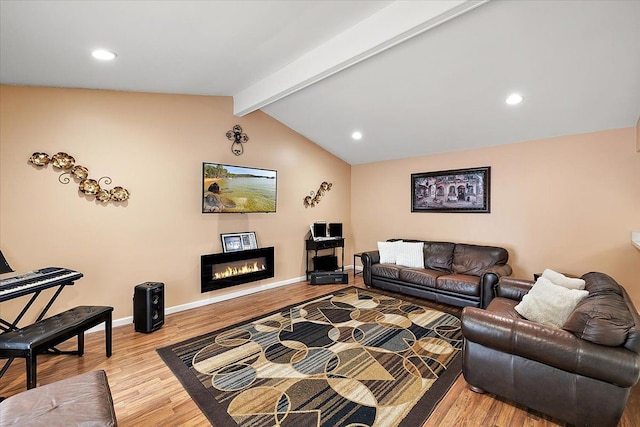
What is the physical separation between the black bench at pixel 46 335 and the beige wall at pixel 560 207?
4.92 meters

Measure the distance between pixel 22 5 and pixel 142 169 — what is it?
2.12m

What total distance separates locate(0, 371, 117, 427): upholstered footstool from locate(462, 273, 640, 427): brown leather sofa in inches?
92.5

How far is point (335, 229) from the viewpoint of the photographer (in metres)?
5.89

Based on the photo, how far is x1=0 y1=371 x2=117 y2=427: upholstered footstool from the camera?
4.43 feet

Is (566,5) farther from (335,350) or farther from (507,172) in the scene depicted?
(335,350)

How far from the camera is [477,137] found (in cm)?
439

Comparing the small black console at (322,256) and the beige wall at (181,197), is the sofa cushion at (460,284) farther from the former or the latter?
the small black console at (322,256)

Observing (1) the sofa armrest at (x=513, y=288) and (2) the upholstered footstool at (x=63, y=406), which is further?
(1) the sofa armrest at (x=513, y=288)

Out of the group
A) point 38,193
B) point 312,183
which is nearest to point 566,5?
point 312,183

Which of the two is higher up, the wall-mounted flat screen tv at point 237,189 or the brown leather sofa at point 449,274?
the wall-mounted flat screen tv at point 237,189

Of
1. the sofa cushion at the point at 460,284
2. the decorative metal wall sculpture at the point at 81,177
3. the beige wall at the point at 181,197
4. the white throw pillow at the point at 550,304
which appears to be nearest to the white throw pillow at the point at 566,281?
the white throw pillow at the point at 550,304

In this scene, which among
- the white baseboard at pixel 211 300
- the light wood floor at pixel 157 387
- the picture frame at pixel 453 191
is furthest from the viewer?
the picture frame at pixel 453 191

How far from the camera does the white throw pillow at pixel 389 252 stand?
5.04 meters

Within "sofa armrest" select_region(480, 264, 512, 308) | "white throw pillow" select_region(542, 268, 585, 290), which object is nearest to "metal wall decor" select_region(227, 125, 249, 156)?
"sofa armrest" select_region(480, 264, 512, 308)
